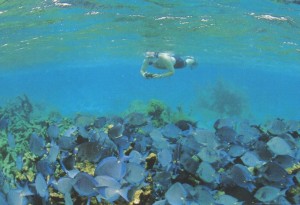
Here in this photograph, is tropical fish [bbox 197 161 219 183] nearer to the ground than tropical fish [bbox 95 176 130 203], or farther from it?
nearer to the ground

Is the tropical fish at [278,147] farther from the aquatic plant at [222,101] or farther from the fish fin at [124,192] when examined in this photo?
the aquatic plant at [222,101]

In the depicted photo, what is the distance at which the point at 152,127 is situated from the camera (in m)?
6.14

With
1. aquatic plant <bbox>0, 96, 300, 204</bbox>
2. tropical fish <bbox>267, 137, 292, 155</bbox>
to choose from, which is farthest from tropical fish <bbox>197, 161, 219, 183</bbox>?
tropical fish <bbox>267, 137, 292, 155</bbox>

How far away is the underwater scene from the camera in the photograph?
4.11 m

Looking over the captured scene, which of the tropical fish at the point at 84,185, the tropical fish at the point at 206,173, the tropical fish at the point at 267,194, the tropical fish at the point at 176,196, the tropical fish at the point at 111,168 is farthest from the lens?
the tropical fish at the point at 206,173

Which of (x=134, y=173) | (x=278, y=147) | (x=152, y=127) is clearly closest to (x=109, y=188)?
(x=134, y=173)

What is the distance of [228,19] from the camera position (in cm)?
1927

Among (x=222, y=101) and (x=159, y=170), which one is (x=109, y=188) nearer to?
(x=159, y=170)

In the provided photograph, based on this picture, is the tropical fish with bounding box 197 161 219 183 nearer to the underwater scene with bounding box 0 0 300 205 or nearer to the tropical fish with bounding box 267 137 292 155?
the underwater scene with bounding box 0 0 300 205

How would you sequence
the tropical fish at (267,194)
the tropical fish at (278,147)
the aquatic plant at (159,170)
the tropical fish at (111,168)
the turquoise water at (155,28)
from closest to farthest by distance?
1. the tropical fish at (111,168)
2. the aquatic plant at (159,170)
3. the tropical fish at (267,194)
4. the tropical fish at (278,147)
5. the turquoise water at (155,28)

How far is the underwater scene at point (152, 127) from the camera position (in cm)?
411

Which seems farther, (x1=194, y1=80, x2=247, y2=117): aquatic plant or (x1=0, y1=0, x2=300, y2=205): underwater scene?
(x1=194, y1=80, x2=247, y2=117): aquatic plant

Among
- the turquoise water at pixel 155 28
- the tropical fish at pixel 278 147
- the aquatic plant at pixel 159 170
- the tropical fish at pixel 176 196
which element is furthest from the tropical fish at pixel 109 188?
the turquoise water at pixel 155 28

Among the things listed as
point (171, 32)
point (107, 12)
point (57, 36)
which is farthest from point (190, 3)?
point (57, 36)
